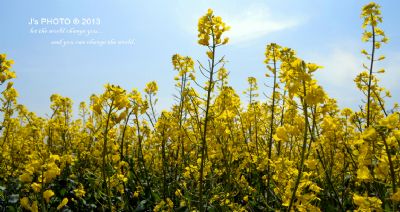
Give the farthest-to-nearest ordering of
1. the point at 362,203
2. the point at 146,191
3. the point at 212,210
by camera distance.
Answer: the point at 146,191 → the point at 212,210 → the point at 362,203

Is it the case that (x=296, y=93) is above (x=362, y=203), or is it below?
above

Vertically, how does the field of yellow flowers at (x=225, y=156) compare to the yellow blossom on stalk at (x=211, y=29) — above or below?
below

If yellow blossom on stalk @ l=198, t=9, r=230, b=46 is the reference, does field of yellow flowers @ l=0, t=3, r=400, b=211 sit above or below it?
below

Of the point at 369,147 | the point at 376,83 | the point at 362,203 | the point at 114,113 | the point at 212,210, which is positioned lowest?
the point at 212,210

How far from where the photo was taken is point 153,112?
5.38 meters

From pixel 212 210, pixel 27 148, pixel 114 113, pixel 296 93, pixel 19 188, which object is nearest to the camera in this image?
pixel 296 93

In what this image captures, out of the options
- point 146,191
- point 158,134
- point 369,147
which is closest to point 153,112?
point 158,134

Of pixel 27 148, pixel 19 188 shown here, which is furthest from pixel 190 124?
pixel 27 148

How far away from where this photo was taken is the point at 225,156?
3.65 metres

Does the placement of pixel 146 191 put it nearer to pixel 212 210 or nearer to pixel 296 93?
pixel 212 210

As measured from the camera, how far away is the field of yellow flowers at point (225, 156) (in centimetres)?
243

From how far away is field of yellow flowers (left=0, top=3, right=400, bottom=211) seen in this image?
95.6 inches

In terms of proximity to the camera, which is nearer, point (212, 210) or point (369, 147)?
point (369, 147)

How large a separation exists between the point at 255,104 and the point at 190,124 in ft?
4.60
